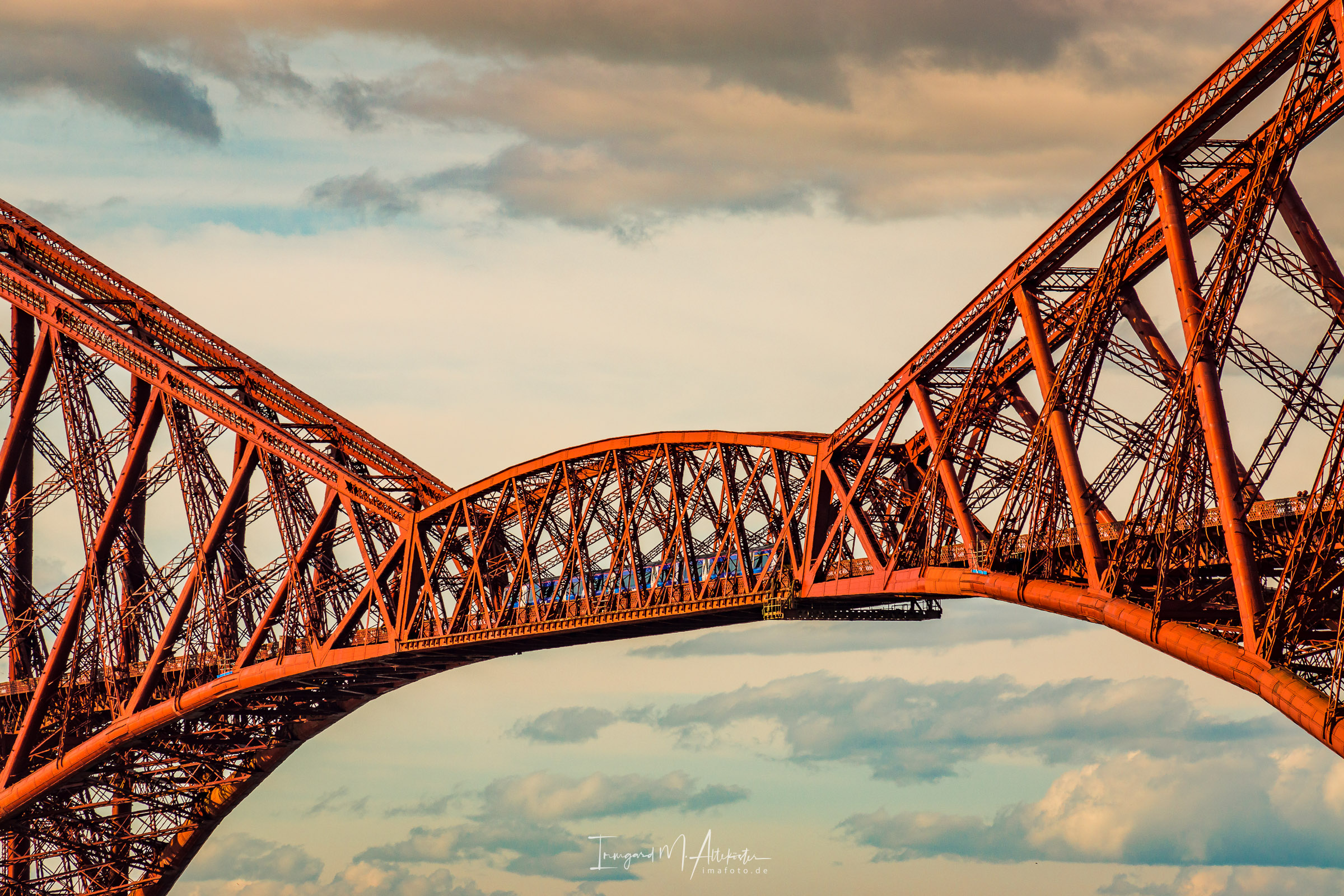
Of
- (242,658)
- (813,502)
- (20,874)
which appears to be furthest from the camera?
(20,874)

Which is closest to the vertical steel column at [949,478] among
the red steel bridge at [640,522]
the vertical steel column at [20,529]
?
the red steel bridge at [640,522]

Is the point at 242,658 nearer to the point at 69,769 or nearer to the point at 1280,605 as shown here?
the point at 69,769

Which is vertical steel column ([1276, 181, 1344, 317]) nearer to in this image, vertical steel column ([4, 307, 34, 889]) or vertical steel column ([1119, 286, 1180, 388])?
vertical steel column ([1119, 286, 1180, 388])

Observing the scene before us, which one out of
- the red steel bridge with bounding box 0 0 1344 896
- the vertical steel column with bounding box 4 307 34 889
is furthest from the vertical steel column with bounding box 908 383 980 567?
the vertical steel column with bounding box 4 307 34 889

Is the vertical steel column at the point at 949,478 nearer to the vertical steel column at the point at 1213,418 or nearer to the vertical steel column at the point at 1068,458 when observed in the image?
the vertical steel column at the point at 1068,458

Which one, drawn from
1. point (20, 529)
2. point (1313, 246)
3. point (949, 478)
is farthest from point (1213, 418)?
point (20, 529)

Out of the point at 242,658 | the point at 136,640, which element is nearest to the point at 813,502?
the point at 242,658
